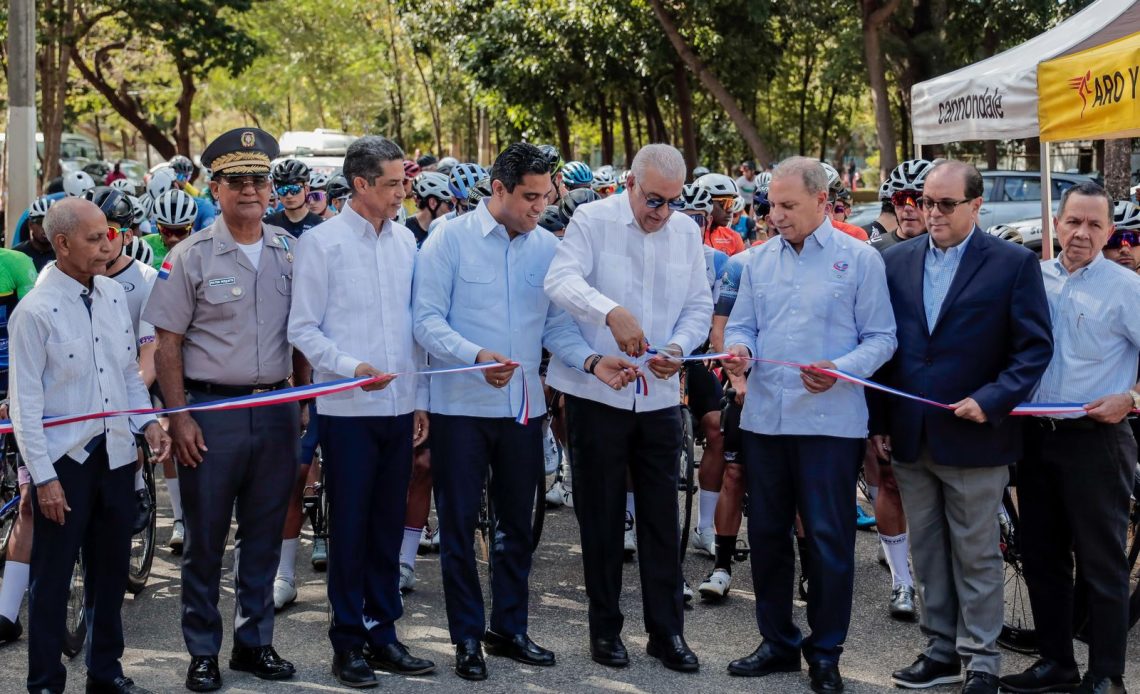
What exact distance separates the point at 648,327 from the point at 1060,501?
1905 millimetres

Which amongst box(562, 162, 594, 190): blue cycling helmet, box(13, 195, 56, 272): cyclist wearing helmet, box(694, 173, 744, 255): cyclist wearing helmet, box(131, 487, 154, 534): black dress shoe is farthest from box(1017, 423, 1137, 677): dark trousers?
box(13, 195, 56, 272): cyclist wearing helmet

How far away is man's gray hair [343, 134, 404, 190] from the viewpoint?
5.48 m

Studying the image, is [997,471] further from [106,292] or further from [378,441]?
[106,292]

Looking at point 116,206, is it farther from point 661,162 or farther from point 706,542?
point 706,542

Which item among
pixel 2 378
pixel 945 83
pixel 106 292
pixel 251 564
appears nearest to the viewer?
pixel 106 292

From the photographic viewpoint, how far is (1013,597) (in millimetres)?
6543

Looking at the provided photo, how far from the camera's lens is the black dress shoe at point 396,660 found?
5.65m

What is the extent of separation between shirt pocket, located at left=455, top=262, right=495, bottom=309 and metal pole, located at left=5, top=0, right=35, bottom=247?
8.91 m

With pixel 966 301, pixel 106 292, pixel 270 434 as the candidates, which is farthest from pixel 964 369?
pixel 106 292

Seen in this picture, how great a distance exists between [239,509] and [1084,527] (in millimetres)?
3615

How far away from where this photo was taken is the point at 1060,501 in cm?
537

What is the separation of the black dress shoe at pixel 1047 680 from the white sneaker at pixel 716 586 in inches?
66.1

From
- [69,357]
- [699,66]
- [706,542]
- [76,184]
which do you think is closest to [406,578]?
[706,542]

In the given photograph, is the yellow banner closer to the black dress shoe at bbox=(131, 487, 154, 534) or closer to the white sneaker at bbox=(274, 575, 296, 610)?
the white sneaker at bbox=(274, 575, 296, 610)
